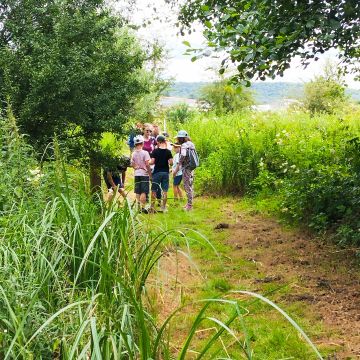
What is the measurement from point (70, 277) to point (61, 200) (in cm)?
60

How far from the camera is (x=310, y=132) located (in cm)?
1134

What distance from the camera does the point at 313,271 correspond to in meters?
6.06

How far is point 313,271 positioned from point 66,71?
4186mm

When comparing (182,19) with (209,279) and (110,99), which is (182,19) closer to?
(110,99)

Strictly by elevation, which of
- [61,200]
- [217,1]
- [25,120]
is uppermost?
[217,1]

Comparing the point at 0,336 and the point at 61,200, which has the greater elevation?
the point at 61,200

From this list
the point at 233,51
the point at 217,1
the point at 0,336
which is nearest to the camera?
the point at 0,336

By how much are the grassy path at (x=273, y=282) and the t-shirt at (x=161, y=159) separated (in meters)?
0.92

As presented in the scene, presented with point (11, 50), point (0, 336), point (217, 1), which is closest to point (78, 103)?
point (11, 50)

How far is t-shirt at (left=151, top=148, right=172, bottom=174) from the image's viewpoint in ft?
30.4

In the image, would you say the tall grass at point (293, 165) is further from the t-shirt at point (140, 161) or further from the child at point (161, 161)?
the t-shirt at point (140, 161)

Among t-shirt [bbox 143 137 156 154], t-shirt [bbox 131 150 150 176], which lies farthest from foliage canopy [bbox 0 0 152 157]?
t-shirt [bbox 143 137 156 154]

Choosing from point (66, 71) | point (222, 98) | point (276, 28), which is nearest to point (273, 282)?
point (276, 28)

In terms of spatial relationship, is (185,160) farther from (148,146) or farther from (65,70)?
(65,70)
